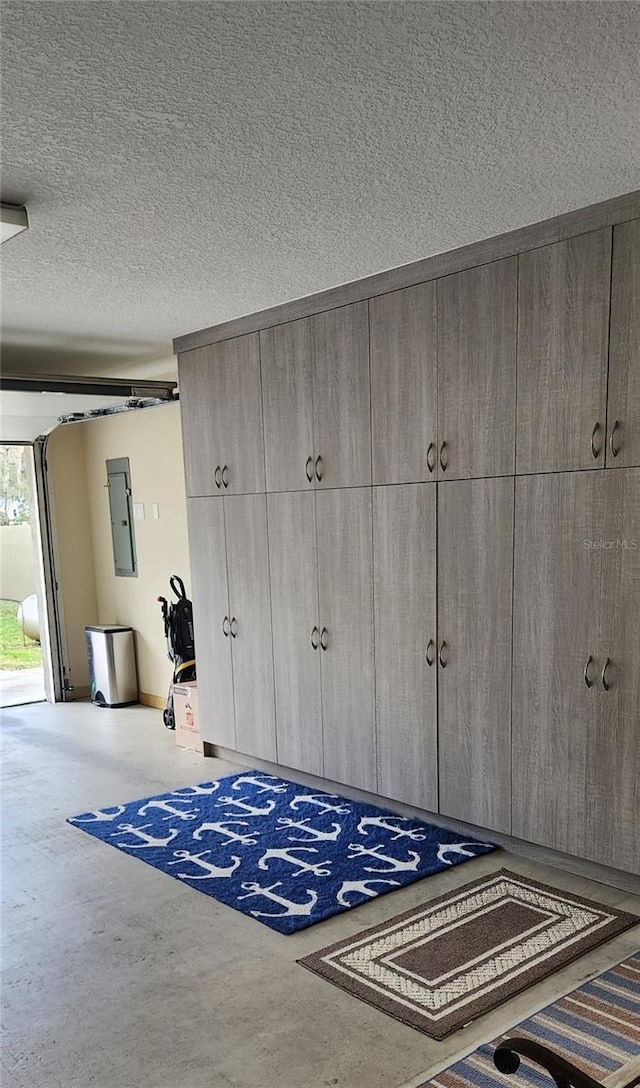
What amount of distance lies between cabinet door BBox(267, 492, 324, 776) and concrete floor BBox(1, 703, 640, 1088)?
1.16 meters

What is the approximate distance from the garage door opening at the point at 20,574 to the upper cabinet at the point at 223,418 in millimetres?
2422

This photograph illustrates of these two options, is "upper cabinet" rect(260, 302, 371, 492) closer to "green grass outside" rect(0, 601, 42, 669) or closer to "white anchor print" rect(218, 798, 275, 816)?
"white anchor print" rect(218, 798, 275, 816)

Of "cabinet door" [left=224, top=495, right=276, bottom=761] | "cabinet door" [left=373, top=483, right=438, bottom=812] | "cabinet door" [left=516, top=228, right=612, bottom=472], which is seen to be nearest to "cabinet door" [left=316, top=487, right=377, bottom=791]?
"cabinet door" [left=373, top=483, right=438, bottom=812]

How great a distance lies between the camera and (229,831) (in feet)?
13.0

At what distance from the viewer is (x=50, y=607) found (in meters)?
7.00

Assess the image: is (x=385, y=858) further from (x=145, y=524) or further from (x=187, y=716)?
(x=145, y=524)

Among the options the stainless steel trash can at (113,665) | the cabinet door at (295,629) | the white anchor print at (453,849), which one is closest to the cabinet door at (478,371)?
the cabinet door at (295,629)

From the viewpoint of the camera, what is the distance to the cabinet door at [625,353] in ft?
9.71

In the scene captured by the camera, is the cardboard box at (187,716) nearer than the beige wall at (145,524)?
Yes

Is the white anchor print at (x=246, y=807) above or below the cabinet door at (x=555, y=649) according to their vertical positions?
below

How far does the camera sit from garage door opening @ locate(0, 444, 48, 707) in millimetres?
7023

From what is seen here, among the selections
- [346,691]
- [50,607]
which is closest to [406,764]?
[346,691]

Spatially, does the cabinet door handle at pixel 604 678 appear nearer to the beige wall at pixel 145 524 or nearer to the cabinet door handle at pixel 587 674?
the cabinet door handle at pixel 587 674

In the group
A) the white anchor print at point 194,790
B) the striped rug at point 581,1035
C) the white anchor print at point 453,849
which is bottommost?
the white anchor print at point 194,790
